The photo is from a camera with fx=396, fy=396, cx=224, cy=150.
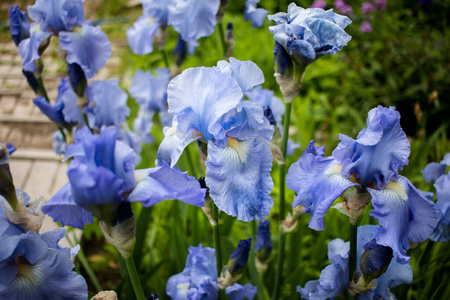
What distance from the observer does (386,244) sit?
1007mm

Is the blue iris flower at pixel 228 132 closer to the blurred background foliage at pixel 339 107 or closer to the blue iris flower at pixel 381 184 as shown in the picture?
the blue iris flower at pixel 381 184

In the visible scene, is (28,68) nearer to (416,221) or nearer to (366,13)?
(416,221)

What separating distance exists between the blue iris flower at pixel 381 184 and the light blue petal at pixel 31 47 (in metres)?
1.24

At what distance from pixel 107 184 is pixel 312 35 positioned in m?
0.74

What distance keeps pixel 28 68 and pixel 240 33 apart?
3.29 m

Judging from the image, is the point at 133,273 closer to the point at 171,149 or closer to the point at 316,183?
the point at 171,149

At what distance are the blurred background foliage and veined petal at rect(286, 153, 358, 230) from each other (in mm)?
702

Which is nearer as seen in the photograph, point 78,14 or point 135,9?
point 78,14

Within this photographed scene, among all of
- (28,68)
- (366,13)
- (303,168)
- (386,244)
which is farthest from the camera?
(366,13)

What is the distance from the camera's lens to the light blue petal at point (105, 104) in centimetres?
186

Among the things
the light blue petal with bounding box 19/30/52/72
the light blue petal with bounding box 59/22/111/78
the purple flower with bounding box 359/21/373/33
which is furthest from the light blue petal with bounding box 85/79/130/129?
the purple flower with bounding box 359/21/373/33

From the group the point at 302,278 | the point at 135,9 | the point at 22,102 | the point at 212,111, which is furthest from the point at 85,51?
the point at 135,9

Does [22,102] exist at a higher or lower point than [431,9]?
lower

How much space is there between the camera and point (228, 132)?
1.11 metres
